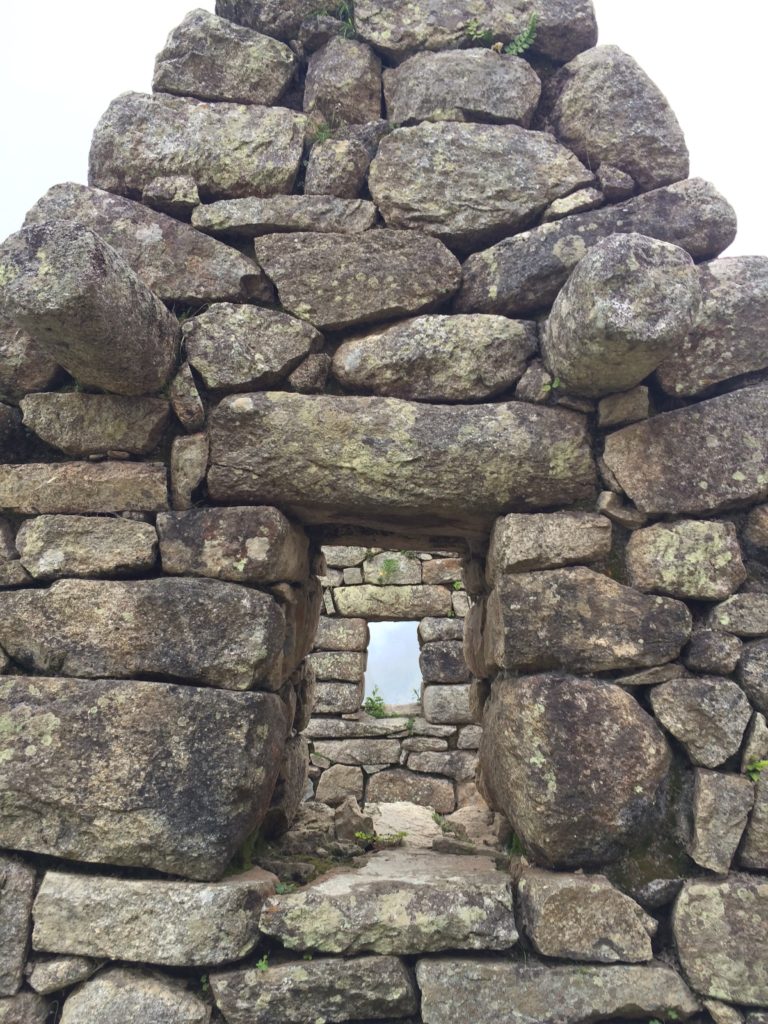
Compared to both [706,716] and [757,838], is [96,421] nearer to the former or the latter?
[706,716]

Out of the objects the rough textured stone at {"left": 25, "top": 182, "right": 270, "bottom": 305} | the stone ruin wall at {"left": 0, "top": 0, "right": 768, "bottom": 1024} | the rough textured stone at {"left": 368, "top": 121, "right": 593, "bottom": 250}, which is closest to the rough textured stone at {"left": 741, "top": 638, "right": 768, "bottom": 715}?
the stone ruin wall at {"left": 0, "top": 0, "right": 768, "bottom": 1024}

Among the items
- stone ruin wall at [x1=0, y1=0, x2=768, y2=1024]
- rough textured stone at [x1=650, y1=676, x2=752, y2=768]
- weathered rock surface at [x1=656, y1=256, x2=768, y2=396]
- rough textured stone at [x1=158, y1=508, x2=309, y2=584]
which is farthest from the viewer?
weathered rock surface at [x1=656, y1=256, x2=768, y2=396]

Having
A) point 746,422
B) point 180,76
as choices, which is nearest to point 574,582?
A: point 746,422

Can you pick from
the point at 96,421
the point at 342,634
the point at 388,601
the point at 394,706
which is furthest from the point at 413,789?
the point at 96,421

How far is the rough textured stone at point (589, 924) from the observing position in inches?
93.8

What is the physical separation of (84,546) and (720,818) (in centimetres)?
250

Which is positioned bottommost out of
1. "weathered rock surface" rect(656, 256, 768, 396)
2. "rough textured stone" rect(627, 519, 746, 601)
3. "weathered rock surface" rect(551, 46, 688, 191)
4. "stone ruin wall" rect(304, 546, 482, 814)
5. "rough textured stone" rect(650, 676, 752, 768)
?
"stone ruin wall" rect(304, 546, 482, 814)

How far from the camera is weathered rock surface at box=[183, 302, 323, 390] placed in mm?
2959

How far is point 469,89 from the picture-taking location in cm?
337

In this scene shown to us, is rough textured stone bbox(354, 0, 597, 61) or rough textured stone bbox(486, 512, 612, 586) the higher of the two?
rough textured stone bbox(354, 0, 597, 61)

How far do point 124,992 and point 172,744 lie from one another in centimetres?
76

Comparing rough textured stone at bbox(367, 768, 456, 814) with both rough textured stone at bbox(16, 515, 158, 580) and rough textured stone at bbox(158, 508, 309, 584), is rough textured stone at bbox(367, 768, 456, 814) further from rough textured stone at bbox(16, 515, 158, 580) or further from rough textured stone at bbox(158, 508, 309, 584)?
rough textured stone at bbox(16, 515, 158, 580)

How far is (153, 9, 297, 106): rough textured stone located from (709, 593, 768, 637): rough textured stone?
121 inches

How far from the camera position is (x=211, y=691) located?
102 inches
